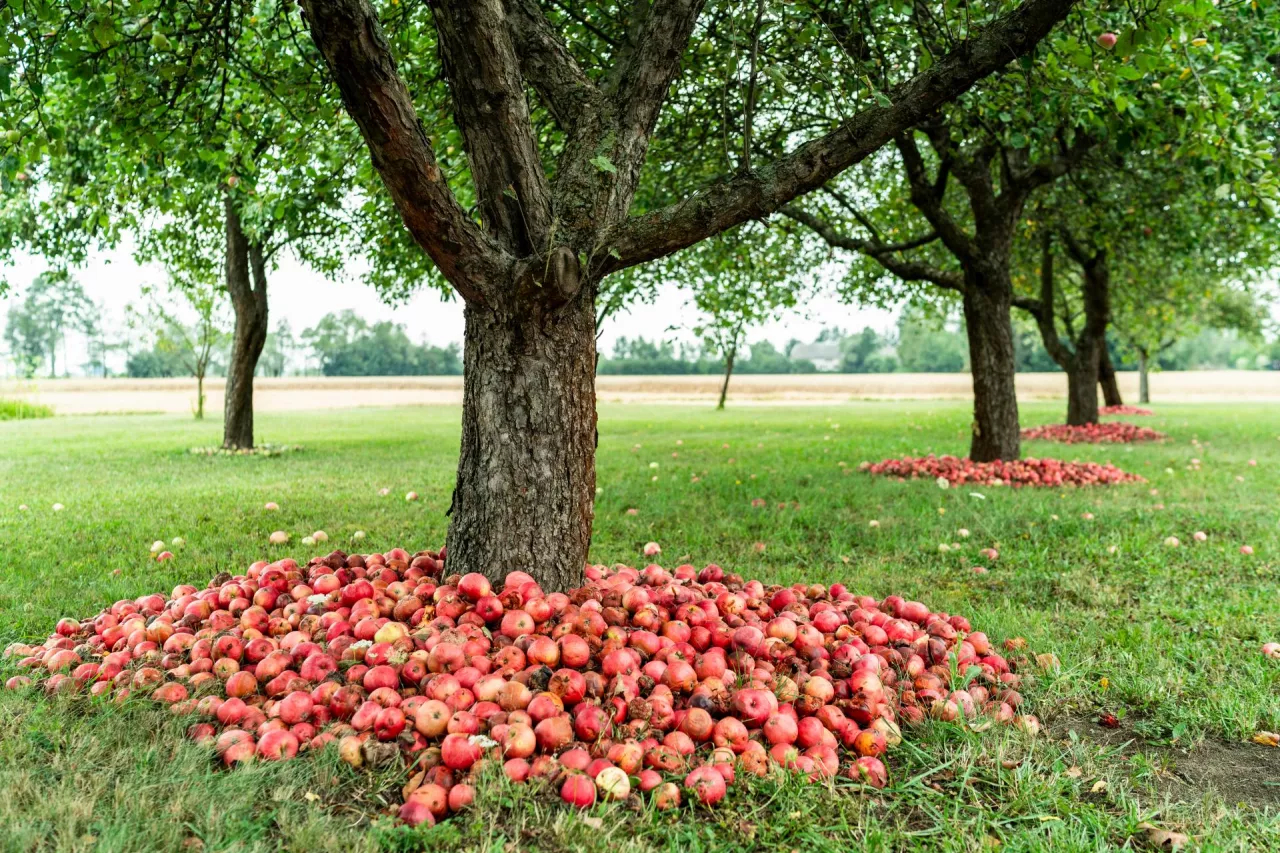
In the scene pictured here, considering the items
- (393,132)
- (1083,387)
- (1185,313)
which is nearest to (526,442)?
(393,132)

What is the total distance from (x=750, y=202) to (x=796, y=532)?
3.36 metres

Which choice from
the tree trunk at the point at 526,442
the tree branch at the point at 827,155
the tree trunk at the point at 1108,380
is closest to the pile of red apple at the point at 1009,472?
the tree branch at the point at 827,155

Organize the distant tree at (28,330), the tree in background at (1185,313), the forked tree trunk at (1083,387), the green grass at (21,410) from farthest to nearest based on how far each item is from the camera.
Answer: the distant tree at (28,330) < the green grass at (21,410) < the tree in background at (1185,313) < the forked tree trunk at (1083,387)

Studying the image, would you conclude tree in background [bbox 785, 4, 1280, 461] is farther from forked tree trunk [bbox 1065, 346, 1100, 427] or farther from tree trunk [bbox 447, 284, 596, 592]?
forked tree trunk [bbox 1065, 346, 1100, 427]

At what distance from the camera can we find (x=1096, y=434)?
48.0 ft

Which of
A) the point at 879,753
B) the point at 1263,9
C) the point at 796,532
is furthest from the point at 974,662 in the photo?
the point at 1263,9

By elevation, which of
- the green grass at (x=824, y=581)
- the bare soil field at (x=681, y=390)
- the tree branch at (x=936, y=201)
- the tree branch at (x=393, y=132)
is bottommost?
the green grass at (x=824, y=581)

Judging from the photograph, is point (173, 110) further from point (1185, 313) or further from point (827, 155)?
point (1185, 313)

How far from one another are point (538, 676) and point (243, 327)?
41.0 ft

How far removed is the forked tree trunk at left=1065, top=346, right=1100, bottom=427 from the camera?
52.2ft

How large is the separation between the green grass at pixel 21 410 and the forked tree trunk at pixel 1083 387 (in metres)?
32.5

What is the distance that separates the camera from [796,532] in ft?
19.9

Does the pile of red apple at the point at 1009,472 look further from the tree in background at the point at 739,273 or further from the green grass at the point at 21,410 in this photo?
the green grass at the point at 21,410

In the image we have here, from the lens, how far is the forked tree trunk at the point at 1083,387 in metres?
15.9
